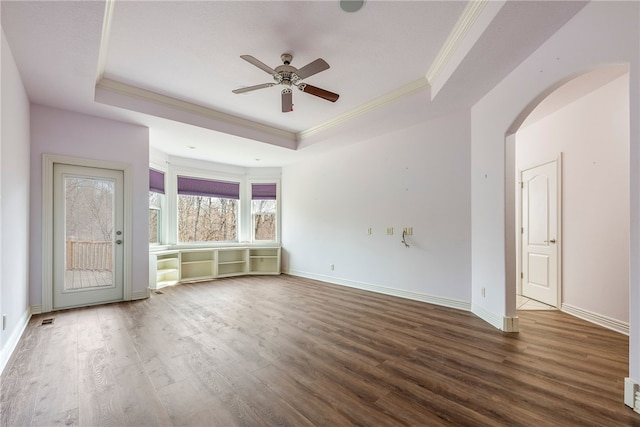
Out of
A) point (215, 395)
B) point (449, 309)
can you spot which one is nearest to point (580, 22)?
point (449, 309)

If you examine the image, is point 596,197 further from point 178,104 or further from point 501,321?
point 178,104

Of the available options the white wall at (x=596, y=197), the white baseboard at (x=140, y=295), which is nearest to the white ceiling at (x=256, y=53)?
the white wall at (x=596, y=197)

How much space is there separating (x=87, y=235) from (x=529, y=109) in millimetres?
5643

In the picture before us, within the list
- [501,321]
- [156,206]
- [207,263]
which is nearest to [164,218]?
[156,206]

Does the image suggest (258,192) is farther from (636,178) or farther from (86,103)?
(636,178)

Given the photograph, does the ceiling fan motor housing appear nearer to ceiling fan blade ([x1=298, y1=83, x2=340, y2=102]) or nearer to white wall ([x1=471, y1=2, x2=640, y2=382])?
ceiling fan blade ([x1=298, y1=83, x2=340, y2=102])

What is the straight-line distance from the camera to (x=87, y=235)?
13.1 ft

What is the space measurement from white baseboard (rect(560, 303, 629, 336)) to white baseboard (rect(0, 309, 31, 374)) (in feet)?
19.2

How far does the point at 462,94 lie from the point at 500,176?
42.8 inches

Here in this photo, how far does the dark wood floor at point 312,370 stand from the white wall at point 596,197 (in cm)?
50

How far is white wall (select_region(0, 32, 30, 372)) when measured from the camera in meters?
2.43

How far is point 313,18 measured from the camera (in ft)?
8.20

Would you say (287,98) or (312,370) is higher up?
(287,98)

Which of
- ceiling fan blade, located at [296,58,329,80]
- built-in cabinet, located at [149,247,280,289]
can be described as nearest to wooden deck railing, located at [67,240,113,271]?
built-in cabinet, located at [149,247,280,289]
